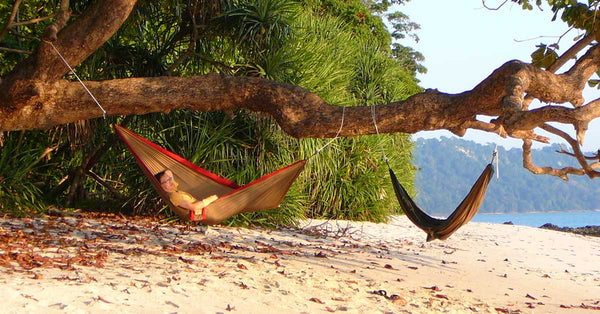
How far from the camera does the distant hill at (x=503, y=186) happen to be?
40.7m

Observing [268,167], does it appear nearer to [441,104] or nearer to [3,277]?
[441,104]

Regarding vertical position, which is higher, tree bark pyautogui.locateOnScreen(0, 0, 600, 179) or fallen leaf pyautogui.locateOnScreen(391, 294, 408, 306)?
tree bark pyautogui.locateOnScreen(0, 0, 600, 179)

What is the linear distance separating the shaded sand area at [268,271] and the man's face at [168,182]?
0.46 metres

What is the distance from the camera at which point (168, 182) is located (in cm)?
416

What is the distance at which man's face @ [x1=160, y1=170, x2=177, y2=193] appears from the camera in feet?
13.5

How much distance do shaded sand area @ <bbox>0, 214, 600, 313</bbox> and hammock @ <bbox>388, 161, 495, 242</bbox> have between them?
41 centimetres

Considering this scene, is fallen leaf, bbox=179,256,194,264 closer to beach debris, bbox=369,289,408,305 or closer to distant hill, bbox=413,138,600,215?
beach debris, bbox=369,289,408,305

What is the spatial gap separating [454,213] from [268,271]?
4.00 feet

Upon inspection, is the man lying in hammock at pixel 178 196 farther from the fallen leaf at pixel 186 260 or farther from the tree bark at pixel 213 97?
the tree bark at pixel 213 97

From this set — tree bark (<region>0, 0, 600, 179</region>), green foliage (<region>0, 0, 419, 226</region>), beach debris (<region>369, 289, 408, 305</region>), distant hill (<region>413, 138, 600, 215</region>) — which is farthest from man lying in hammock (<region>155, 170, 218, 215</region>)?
distant hill (<region>413, 138, 600, 215</region>)

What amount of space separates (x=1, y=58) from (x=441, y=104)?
4.21 m

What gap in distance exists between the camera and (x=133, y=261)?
3.96 metres

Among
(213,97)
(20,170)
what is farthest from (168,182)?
(20,170)

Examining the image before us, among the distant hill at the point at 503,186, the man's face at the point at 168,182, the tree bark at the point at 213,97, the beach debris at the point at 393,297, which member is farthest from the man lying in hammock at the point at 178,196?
the distant hill at the point at 503,186
